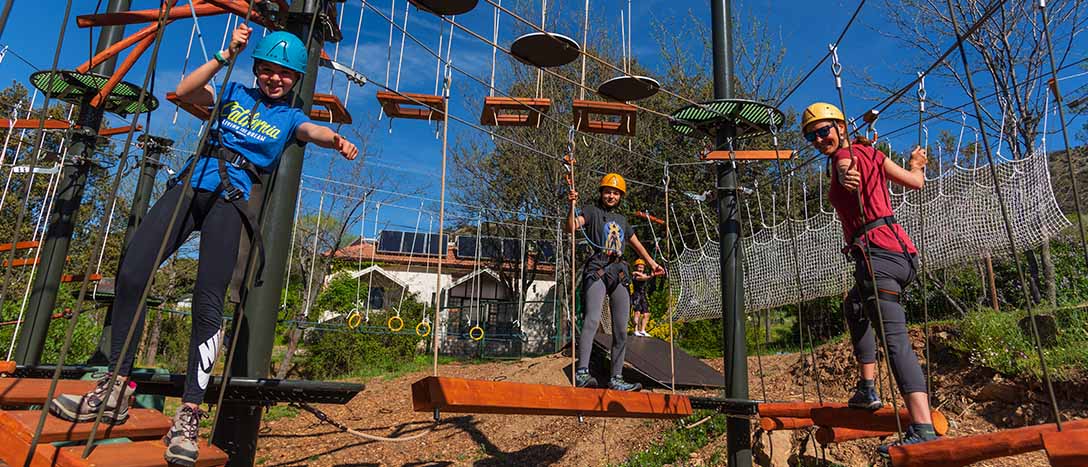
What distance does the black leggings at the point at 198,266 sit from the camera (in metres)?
1.99

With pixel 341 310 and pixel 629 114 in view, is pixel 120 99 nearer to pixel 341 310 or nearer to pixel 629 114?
pixel 629 114

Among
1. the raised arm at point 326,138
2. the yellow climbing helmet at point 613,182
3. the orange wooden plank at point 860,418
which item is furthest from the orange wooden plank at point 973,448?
the yellow climbing helmet at point 613,182

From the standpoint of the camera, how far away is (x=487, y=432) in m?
7.05

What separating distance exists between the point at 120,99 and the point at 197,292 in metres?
4.53

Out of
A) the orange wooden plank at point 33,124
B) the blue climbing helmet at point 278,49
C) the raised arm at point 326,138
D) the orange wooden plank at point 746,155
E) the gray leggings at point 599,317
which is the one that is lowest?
the gray leggings at point 599,317

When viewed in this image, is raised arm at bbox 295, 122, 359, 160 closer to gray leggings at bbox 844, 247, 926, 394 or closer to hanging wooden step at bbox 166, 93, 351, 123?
hanging wooden step at bbox 166, 93, 351, 123

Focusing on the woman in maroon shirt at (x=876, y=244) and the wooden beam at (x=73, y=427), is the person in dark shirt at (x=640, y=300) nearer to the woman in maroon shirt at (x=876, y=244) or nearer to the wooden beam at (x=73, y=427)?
the woman in maroon shirt at (x=876, y=244)

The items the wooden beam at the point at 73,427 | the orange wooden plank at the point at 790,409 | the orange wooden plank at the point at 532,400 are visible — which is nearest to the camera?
the wooden beam at the point at 73,427

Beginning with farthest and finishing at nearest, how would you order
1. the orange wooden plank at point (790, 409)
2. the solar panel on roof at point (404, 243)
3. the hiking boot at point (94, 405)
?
1. the solar panel on roof at point (404, 243)
2. the orange wooden plank at point (790, 409)
3. the hiking boot at point (94, 405)

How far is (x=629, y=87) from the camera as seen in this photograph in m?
4.00

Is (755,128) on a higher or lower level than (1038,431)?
higher

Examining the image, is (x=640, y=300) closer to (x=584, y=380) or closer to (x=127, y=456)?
(x=584, y=380)

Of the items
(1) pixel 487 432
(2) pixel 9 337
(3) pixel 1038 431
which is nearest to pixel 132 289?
(3) pixel 1038 431

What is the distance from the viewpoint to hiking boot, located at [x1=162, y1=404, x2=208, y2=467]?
5.88 ft
